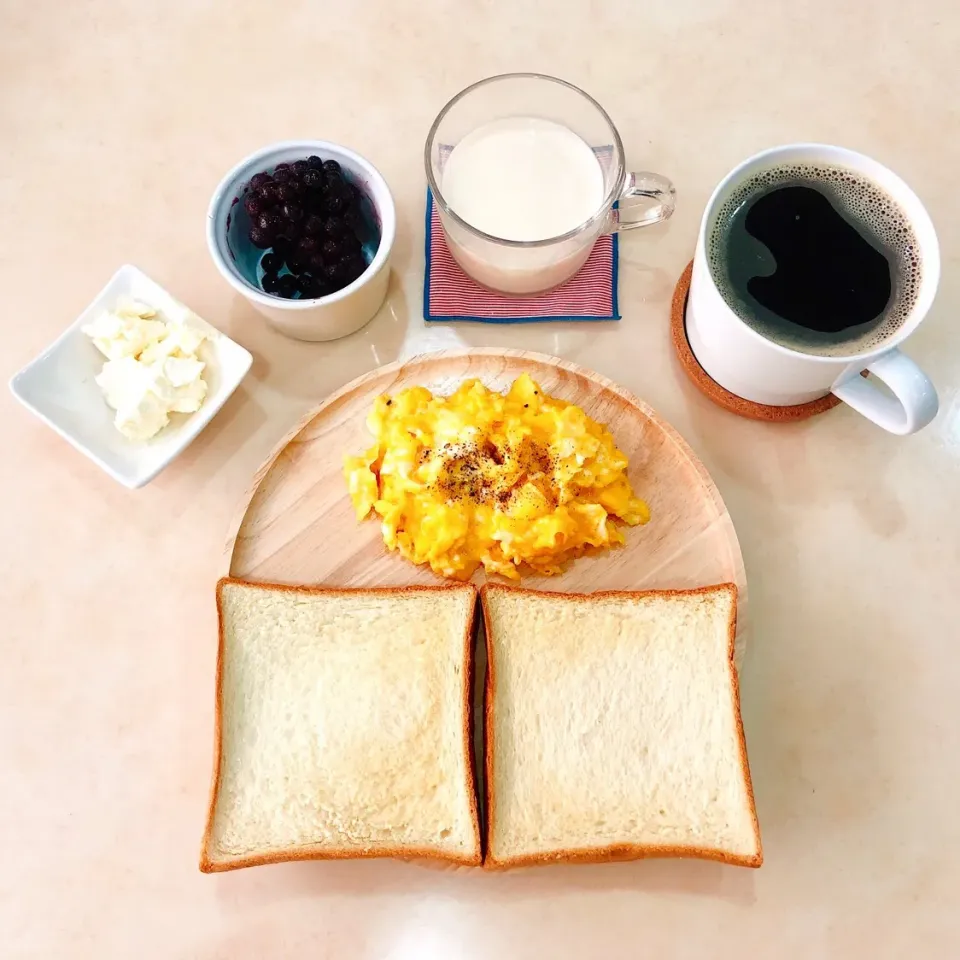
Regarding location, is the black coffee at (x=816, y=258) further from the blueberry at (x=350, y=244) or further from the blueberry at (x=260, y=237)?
the blueberry at (x=260, y=237)

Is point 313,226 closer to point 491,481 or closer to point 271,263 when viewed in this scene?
point 271,263

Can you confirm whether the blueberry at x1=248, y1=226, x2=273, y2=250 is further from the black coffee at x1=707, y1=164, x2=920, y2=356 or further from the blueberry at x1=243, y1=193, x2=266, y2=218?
the black coffee at x1=707, y1=164, x2=920, y2=356

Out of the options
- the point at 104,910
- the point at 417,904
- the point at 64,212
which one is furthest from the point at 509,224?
the point at 104,910

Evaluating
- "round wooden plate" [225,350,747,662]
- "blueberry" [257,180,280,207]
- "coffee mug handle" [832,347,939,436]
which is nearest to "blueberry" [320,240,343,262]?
"blueberry" [257,180,280,207]

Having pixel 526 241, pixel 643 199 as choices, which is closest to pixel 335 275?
pixel 526 241

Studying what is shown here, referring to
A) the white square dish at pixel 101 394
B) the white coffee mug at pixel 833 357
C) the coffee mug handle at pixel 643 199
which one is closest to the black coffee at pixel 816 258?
the white coffee mug at pixel 833 357

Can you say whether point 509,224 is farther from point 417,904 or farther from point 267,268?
point 417,904
